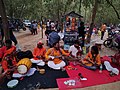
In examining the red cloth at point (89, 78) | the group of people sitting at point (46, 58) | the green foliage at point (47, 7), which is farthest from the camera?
the green foliage at point (47, 7)

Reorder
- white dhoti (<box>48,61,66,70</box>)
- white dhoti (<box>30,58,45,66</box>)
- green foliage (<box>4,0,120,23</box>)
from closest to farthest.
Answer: white dhoti (<box>48,61,66,70</box>)
white dhoti (<box>30,58,45,66</box>)
green foliage (<box>4,0,120,23</box>)

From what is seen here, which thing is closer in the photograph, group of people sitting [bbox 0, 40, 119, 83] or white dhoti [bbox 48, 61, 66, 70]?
group of people sitting [bbox 0, 40, 119, 83]

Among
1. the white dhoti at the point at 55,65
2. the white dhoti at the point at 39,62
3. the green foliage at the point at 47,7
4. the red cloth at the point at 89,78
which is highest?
the green foliage at the point at 47,7

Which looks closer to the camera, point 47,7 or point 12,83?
point 12,83

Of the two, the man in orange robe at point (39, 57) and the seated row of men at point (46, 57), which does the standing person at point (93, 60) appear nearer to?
the seated row of men at point (46, 57)

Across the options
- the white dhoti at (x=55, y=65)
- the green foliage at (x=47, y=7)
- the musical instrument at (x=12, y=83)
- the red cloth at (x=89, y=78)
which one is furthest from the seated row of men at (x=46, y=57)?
the green foliage at (x=47, y=7)

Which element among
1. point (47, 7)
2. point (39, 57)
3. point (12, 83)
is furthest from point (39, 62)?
point (47, 7)

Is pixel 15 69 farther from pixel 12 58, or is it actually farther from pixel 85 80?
pixel 85 80

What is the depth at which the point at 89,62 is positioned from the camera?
22.9 feet

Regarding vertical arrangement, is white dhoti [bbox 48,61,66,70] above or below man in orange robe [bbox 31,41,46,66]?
below

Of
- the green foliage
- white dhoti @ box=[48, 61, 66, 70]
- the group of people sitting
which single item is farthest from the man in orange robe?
the green foliage

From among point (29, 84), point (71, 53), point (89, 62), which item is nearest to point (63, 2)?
point (71, 53)

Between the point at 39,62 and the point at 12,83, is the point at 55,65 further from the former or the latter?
the point at 12,83

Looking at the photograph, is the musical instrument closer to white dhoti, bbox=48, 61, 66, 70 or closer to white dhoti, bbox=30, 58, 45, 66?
white dhoti, bbox=30, 58, 45, 66
